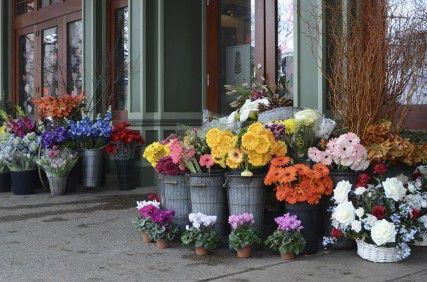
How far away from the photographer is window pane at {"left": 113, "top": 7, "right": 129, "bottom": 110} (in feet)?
33.1

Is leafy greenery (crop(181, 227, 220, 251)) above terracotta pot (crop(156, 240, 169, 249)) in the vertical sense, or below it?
above

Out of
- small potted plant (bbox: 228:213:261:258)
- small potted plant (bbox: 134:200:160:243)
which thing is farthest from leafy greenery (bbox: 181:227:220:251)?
small potted plant (bbox: 134:200:160:243)

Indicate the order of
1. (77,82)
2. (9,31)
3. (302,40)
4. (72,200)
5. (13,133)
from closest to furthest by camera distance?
(302,40)
(72,200)
(13,133)
(77,82)
(9,31)

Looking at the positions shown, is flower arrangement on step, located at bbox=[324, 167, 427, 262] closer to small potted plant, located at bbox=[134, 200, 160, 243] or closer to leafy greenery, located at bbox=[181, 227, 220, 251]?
leafy greenery, located at bbox=[181, 227, 220, 251]

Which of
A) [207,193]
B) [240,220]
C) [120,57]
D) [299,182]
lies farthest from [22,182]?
[299,182]

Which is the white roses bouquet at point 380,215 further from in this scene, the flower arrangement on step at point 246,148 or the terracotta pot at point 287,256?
the flower arrangement on step at point 246,148

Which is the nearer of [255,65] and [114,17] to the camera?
[255,65]

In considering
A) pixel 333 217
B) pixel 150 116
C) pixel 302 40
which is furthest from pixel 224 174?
pixel 150 116

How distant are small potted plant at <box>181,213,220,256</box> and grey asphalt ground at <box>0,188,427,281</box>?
0.27 ft

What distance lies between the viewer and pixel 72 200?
799 centimetres

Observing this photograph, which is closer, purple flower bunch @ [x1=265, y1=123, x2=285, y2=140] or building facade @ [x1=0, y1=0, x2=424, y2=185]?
purple flower bunch @ [x1=265, y1=123, x2=285, y2=140]

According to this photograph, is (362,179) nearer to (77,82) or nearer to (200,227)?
(200,227)

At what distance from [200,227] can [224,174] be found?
51 cm

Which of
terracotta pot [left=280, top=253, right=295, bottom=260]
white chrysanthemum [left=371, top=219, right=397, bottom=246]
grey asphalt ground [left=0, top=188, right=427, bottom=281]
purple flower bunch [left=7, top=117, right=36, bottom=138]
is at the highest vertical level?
purple flower bunch [left=7, top=117, right=36, bottom=138]
